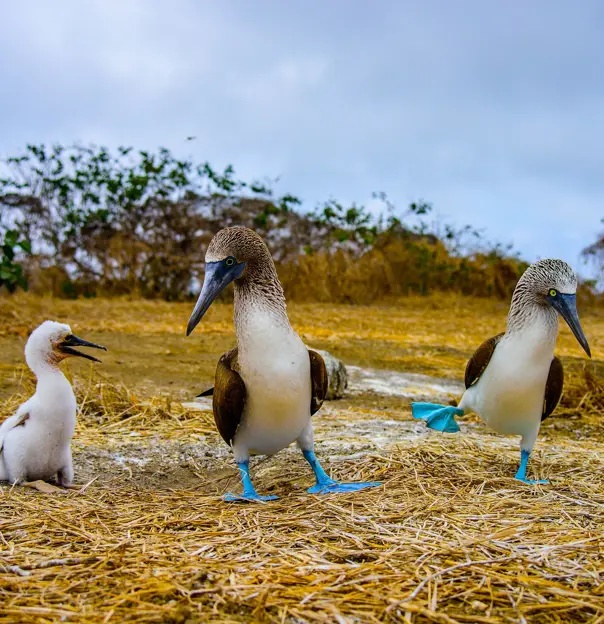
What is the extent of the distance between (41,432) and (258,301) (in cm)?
134

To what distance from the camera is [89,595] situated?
2.00 metres

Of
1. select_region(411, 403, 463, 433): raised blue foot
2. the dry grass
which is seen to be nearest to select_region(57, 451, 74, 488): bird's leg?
the dry grass

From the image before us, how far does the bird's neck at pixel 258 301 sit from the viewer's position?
317 centimetres

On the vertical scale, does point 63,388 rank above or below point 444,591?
above

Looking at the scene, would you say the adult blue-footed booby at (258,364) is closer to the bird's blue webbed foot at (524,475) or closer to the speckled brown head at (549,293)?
the bird's blue webbed foot at (524,475)

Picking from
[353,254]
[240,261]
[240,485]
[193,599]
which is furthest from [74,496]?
[353,254]

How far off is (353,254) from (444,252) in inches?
92.7

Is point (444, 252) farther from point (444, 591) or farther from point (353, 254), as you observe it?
point (444, 591)

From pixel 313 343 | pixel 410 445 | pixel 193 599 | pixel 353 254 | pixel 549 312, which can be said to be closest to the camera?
pixel 193 599

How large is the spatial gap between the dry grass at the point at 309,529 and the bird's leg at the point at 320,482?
0.11m

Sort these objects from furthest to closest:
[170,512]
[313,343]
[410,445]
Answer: [313,343] → [410,445] → [170,512]

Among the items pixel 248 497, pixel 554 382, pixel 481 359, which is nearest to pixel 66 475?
pixel 248 497

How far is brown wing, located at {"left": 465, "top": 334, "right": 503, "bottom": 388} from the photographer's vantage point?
3.66m

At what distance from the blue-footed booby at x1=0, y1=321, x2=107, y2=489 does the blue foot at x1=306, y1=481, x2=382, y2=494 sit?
131cm
